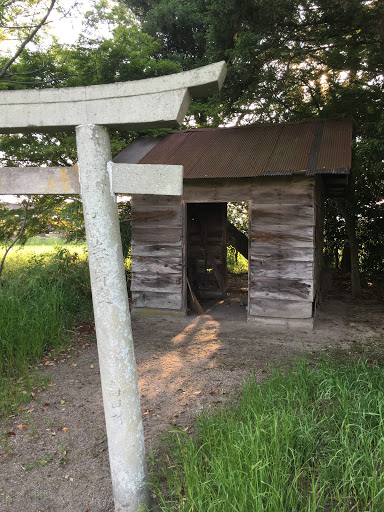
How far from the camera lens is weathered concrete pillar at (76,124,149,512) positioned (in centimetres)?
257

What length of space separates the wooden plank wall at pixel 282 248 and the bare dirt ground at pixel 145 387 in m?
0.61

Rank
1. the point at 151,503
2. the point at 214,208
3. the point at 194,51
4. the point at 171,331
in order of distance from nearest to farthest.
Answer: the point at 151,503
the point at 171,331
the point at 214,208
the point at 194,51

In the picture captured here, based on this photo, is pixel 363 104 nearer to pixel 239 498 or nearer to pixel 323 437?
pixel 323 437

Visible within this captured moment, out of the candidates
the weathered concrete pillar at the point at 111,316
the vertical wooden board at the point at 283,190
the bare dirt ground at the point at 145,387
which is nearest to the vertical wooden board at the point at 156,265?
the bare dirt ground at the point at 145,387

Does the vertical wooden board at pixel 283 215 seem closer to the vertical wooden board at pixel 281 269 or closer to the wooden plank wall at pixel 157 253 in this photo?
the vertical wooden board at pixel 281 269

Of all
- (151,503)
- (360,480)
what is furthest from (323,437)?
(151,503)

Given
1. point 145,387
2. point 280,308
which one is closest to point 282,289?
point 280,308

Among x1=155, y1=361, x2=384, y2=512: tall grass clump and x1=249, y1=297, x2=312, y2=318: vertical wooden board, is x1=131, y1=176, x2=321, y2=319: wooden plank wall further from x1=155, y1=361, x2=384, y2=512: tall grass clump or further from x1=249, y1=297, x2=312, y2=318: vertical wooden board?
x1=155, y1=361, x2=384, y2=512: tall grass clump

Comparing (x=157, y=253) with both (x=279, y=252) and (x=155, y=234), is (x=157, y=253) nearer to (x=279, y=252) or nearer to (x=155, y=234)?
(x=155, y=234)

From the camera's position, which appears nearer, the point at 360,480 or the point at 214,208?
the point at 360,480

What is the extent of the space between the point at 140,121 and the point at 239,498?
2437 millimetres

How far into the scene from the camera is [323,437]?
2.85 m

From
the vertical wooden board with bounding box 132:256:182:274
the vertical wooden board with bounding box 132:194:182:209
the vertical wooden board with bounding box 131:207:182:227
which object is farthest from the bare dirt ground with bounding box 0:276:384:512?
the vertical wooden board with bounding box 132:194:182:209

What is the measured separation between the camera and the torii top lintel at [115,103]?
2492 mm
